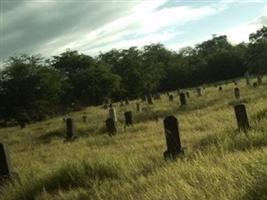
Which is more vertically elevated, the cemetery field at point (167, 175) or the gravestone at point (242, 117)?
the gravestone at point (242, 117)

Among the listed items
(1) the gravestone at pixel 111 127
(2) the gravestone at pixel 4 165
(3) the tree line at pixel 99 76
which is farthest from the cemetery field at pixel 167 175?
(3) the tree line at pixel 99 76

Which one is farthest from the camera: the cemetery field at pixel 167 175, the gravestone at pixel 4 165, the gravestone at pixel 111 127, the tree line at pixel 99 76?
the tree line at pixel 99 76

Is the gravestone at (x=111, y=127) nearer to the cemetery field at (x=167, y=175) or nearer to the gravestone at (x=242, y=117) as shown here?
the cemetery field at (x=167, y=175)

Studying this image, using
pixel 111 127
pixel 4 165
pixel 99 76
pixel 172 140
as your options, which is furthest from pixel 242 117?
pixel 99 76

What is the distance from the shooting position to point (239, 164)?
22.4 feet

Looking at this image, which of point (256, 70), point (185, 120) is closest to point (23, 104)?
point (256, 70)

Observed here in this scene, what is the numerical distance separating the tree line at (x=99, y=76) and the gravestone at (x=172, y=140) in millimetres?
36049

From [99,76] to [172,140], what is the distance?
64.9m

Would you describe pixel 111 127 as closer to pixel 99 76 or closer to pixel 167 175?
pixel 167 175

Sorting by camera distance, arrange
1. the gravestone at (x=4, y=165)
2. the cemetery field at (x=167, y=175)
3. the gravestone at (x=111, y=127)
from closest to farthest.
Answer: the cemetery field at (x=167, y=175) < the gravestone at (x=4, y=165) < the gravestone at (x=111, y=127)

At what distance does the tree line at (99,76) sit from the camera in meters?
59.3

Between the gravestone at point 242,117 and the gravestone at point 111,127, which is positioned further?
the gravestone at point 111,127

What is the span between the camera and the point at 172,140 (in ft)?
33.1

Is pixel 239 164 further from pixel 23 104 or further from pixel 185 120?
pixel 23 104
